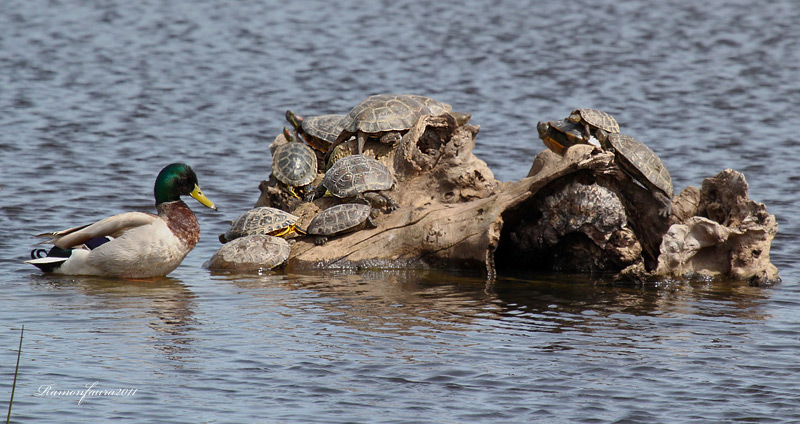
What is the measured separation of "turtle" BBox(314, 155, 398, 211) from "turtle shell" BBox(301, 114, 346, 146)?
1250 millimetres

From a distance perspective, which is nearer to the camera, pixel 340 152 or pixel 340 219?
pixel 340 219

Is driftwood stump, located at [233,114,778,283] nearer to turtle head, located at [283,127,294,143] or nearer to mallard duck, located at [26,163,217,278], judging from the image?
mallard duck, located at [26,163,217,278]

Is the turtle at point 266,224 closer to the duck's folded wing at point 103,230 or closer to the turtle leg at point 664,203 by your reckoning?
the duck's folded wing at point 103,230

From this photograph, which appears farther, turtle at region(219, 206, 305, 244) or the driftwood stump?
turtle at region(219, 206, 305, 244)

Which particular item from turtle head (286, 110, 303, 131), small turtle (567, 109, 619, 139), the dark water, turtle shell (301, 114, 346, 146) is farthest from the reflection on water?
small turtle (567, 109, 619, 139)

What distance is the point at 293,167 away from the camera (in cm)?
1176

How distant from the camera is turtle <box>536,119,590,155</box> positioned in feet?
36.6

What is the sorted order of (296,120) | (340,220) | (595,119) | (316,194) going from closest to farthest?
(340,220) < (595,119) < (316,194) < (296,120)

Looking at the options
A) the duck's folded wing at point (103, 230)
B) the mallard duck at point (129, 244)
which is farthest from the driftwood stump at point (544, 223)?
the duck's folded wing at point (103, 230)

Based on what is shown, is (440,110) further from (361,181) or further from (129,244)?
(129,244)

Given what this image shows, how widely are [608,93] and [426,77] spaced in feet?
13.7

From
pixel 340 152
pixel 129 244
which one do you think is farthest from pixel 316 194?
pixel 129 244

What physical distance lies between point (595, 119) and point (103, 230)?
5083 millimetres

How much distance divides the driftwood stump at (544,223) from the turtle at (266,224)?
7.9 inches
